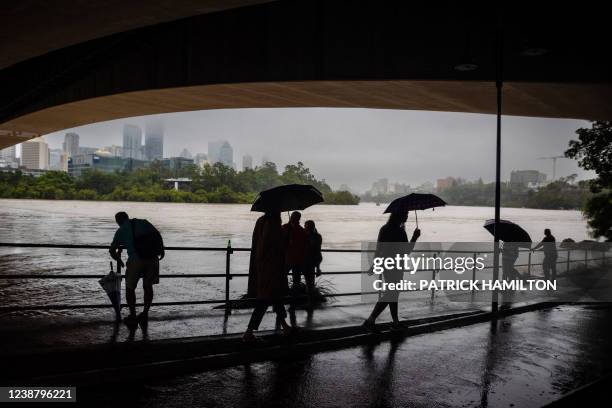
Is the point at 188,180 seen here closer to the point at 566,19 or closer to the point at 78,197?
the point at 78,197

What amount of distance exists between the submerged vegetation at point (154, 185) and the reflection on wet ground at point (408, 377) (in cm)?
10823

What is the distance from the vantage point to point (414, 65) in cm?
1051

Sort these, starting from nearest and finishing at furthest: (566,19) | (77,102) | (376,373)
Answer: (376,373) → (566,19) → (77,102)

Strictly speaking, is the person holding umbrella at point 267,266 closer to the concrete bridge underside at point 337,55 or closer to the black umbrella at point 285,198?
the black umbrella at point 285,198

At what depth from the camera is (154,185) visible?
398 ft

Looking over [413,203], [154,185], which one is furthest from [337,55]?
[154,185]

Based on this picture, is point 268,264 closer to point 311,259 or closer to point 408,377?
point 408,377

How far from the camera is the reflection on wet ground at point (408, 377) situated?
473 centimetres

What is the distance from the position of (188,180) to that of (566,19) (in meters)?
121

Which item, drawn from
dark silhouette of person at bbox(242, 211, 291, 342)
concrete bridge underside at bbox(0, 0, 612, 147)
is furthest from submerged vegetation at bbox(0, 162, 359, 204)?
dark silhouette of person at bbox(242, 211, 291, 342)

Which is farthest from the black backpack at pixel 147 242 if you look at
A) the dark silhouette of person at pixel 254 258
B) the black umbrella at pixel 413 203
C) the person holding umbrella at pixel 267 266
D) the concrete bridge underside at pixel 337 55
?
the concrete bridge underside at pixel 337 55

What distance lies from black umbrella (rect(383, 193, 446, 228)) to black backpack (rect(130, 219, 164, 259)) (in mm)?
3617

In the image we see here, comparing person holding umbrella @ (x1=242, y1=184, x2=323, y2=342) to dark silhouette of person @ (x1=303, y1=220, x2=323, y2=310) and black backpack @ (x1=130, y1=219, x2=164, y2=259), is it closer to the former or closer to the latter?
black backpack @ (x1=130, y1=219, x2=164, y2=259)

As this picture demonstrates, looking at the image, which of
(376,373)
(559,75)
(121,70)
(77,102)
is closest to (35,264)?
(77,102)
